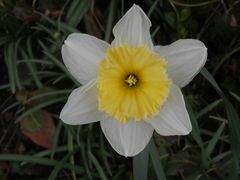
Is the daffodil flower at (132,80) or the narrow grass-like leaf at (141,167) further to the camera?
the narrow grass-like leaf at (141,167)

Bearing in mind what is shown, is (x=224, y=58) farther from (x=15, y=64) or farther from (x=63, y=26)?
(x=15, y=64)

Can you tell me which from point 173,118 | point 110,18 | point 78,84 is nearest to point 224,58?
point 110,18

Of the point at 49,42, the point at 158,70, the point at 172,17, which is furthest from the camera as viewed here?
the point at 49,42

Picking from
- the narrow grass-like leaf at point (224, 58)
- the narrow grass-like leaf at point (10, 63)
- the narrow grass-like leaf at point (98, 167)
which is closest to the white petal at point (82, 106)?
the narrow grass-like leaf at point (98, 167)

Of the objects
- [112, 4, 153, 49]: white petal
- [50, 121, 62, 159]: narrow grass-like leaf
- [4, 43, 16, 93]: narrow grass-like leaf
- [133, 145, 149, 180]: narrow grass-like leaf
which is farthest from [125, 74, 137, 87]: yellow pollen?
[4, 43, 16, 93]: narrow grass-like leaf

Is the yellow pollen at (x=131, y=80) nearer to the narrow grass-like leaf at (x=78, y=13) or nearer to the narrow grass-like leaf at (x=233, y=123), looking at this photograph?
the narrow grass-like leaf at (x=233, y=123)

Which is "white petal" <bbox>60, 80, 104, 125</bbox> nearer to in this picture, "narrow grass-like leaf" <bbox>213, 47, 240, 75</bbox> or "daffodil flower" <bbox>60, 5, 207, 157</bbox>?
"daffodil flower" <bbox>60, 5, 207, 157</bbox>

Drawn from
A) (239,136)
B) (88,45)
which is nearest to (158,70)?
(88,45)

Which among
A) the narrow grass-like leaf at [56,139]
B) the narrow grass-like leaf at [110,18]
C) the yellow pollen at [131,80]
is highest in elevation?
the yellow pollen at [131,80]

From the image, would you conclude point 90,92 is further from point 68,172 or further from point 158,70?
point 68,172
